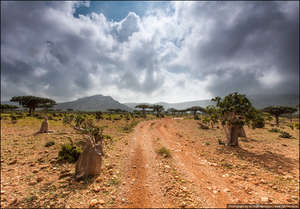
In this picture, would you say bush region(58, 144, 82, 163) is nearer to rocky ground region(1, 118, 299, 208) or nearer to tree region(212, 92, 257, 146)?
rocky ground region(1, 118, 299, 208)

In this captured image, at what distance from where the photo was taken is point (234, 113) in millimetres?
11633

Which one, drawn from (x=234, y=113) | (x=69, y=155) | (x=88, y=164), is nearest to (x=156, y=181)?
(x=88, y=164)

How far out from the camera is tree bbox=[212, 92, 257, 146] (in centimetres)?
1101

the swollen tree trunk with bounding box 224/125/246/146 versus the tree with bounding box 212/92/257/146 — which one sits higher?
the tree with bounding box 212/92/257/146

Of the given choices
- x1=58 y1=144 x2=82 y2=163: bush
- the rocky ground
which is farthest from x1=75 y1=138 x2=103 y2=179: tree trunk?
x1=58 y1=144 x2=82 y2=163: bush

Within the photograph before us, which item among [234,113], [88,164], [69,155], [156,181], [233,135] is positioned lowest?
[156,181]

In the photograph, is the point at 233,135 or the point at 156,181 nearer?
the point at 156,181

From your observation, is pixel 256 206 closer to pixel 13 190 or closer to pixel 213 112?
pixel 213 112

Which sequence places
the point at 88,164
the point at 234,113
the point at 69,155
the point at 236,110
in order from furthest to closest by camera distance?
1. the point at 234,113
2. the point at 236,110
3. the point at 69,155
4. the point at 88,164

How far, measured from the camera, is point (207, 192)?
516cm

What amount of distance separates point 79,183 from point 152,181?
3627 mm

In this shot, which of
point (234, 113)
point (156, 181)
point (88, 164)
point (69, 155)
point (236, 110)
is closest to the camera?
point (156, 181)

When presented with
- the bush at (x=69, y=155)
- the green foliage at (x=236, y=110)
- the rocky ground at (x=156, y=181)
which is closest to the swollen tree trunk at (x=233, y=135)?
the green foliage at (x=236, y=110)

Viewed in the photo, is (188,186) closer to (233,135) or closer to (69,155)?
(69,155)
